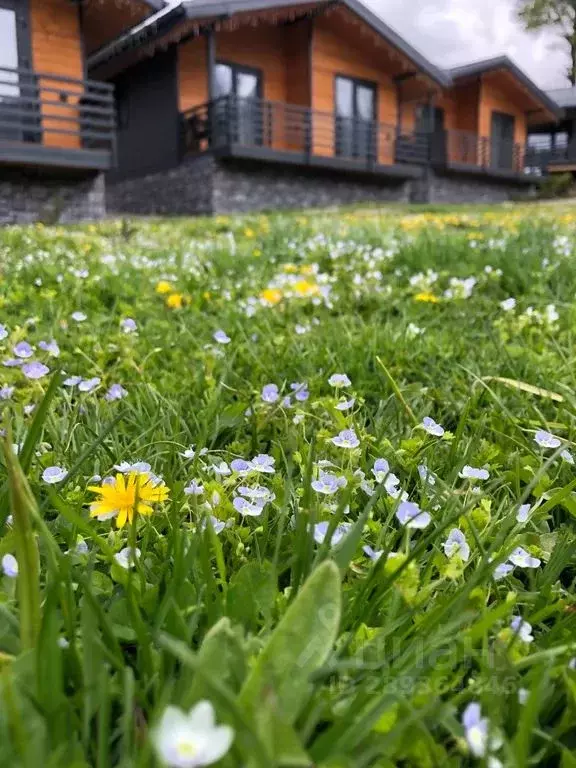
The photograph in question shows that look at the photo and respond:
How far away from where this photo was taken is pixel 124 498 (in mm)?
1132

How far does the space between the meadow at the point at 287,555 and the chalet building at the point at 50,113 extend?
492 inches

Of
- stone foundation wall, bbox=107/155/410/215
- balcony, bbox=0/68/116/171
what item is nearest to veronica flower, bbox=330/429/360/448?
balcony, bbox=0/68/116/171

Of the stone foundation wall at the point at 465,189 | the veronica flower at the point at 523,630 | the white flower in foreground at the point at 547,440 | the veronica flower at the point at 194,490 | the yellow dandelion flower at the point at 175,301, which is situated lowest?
the veronica flower at the point at 523,630

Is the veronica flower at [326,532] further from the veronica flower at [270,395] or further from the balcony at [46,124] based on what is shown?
the balcony at [46,124]

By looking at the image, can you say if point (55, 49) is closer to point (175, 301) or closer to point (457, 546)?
point (175, 301)

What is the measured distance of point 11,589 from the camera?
3.02ft

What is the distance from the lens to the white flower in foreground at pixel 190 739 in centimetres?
49

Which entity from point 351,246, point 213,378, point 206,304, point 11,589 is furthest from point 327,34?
point 11,589

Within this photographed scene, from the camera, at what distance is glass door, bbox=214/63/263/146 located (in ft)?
57.0

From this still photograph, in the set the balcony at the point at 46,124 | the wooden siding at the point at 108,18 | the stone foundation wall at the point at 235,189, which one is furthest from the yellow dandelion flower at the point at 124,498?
the stone foundation wall at the point at 235,189

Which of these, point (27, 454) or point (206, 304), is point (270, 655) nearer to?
point (27, 454)

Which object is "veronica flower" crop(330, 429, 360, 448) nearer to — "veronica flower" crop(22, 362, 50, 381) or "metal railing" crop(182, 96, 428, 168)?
"veronica flower" crop(22, 362, 50, 381)

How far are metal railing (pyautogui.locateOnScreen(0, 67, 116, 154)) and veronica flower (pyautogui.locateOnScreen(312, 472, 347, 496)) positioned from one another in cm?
1342

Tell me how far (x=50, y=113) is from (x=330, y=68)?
8.57 meters
